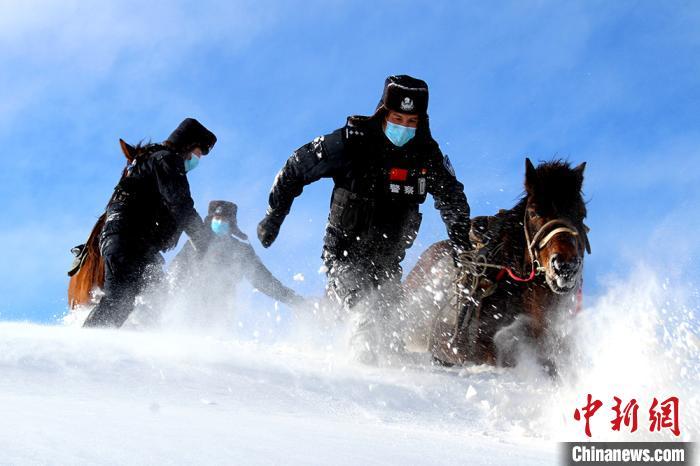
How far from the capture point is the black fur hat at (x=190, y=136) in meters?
7.14

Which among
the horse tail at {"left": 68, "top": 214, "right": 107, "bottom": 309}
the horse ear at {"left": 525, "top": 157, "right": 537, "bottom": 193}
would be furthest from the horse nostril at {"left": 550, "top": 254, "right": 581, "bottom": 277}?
the horse tail at {"left": 68, "top": 214, "right": 107, "bottom": 309}

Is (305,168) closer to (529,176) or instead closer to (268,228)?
(268,228)

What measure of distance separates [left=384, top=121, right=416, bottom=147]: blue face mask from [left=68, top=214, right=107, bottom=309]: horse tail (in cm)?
330

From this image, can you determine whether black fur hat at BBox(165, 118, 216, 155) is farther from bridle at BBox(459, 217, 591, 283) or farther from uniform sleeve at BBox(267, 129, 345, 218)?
bridle at BBox(459, 217, 591, 283)

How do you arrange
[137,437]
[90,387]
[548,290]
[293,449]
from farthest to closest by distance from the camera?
[548,290]
[90,387]
[293,449]
[137,437]

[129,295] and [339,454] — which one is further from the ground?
[129,295]

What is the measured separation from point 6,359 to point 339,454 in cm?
196

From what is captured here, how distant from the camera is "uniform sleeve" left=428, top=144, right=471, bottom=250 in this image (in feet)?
19.0

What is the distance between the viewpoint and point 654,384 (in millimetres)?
3850

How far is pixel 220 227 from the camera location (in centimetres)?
922

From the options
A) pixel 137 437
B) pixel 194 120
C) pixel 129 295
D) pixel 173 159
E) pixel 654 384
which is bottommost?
pixel 137 437

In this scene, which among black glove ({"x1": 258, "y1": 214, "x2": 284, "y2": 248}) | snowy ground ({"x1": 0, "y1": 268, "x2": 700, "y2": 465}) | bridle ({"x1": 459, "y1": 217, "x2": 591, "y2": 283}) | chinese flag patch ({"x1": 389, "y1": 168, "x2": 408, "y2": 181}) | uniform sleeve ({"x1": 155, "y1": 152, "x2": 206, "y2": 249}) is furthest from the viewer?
uniform sleeve ({"x1": 155, "y1": 152, "x2": 206, "y2": 249})

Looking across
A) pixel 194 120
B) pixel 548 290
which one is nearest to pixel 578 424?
pixel 548 290

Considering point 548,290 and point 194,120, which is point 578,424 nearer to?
point 548,290
